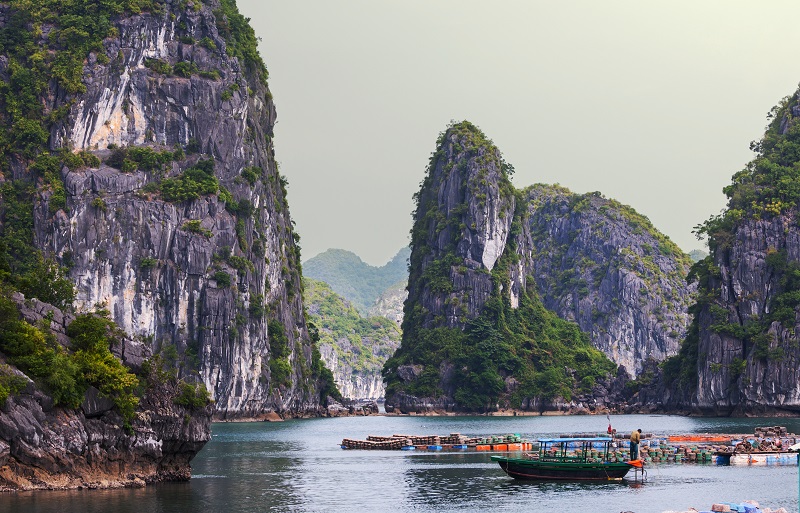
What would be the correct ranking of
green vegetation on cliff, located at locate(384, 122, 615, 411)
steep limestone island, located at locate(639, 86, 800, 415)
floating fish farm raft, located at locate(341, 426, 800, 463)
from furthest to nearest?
green vegetation on cliff, located at locate(384, 122, 615, 411)
steep limestone island, located at locate(639, 86, 800, 415)
floating fish farm raft, located at locate(341, 426, 800, 463)

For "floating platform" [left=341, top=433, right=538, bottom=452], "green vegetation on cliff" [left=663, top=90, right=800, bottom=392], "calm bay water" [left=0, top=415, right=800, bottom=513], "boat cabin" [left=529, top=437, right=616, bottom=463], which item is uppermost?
"green vegetation on cliff" [left=663, top=90, right=800, bottom=392]

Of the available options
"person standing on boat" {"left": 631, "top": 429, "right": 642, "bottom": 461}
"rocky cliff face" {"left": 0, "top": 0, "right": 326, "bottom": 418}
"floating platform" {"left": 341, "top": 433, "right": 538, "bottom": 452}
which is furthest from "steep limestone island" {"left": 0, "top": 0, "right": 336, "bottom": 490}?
"person standing on boat" {"left": 631, "top": 429, "right": 642, "bottom": 461}

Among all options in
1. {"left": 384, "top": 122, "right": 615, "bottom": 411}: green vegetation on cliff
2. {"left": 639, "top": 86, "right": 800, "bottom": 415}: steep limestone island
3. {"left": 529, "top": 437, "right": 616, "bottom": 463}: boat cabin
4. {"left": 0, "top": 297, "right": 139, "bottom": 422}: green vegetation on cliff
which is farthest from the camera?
{"left": 384, "top": 122, "right": 615, "bottom": 411}: green vegetation on cliff

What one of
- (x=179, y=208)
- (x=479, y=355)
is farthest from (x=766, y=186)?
(x=179, y=208)

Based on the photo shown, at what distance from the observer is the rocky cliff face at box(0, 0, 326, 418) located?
14025 centimetres

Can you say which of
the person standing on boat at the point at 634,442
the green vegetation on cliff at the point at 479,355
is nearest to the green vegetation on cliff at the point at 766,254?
the green vegetation on cliff at the point at 479,355

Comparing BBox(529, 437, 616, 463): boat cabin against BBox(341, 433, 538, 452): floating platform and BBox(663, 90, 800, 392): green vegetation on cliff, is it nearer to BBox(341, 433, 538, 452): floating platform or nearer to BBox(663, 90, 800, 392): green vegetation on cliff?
BBox(341, 433, 538, 452): floating platform

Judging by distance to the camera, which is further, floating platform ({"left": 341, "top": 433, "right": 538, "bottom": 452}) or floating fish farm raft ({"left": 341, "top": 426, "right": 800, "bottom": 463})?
floating platform ({"left": 341, "top": 433, "right": 538, "bottom": 452})

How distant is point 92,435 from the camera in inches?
2005

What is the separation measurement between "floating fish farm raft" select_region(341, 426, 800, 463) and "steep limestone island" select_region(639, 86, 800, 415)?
46.1 metres

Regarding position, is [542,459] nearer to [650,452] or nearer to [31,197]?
[650,452]

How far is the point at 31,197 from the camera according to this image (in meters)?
141

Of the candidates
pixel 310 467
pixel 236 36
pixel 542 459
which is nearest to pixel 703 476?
pixel 542 459

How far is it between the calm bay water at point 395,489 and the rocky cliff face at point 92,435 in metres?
0.89
